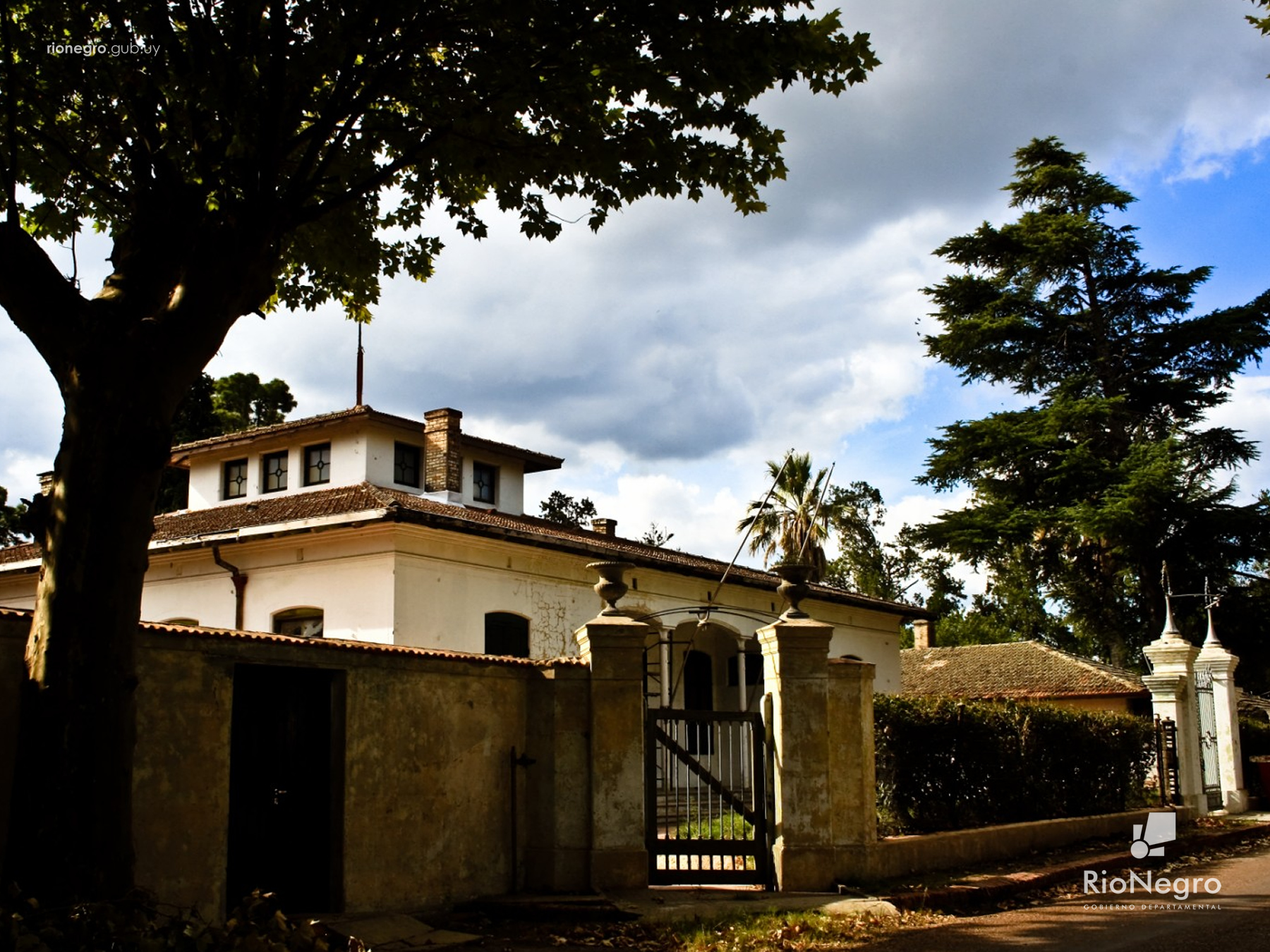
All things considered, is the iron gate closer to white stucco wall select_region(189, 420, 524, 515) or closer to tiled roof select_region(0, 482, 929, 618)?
tiled roof select_region(0, 482, 929, 618)

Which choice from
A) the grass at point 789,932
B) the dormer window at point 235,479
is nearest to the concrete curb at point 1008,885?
the grass at point 789,932

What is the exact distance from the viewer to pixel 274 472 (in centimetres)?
2330

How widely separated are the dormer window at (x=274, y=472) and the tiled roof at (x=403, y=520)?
29cm

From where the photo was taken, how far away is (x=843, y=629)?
1078 inches

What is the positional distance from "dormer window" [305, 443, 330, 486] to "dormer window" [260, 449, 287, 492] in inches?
24.0

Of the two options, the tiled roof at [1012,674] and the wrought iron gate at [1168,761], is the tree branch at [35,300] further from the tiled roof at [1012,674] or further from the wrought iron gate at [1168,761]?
the tiled roof at [1012,674]

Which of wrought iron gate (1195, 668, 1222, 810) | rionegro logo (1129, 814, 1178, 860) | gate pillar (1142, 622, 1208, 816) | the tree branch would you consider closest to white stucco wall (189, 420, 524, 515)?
gate pillar (1142, 622, 1208, 816)

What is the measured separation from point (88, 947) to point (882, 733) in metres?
9.61

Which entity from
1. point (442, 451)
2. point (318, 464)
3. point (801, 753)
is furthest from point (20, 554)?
point (801, 753)

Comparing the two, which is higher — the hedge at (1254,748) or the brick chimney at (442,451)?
the brick chimney at (442,451)

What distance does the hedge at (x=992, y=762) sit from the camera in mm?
12945

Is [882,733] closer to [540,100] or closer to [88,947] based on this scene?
[540,100]

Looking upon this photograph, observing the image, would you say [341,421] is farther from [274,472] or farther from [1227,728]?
[1227,728]

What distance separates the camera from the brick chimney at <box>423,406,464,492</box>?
2244 centimetres
